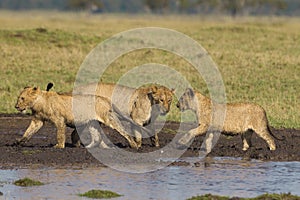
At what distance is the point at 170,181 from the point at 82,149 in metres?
2.49

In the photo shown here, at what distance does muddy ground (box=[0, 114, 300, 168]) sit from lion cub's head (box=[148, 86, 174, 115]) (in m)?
0.60

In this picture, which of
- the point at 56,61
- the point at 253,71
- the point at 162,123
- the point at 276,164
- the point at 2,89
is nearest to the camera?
the point at 276,164

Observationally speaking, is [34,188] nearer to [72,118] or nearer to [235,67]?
[72,118]

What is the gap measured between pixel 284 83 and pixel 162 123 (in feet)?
20.0

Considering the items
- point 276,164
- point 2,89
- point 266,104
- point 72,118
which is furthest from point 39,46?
point 276,164

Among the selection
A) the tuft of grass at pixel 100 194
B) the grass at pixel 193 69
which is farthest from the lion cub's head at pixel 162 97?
the tuft of grass at pixel 100 194

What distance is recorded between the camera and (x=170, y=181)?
383 inches

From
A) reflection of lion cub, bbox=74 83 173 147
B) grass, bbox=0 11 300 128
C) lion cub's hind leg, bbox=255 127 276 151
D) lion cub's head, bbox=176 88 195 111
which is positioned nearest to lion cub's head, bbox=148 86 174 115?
reflection of lion cub, bbox=74 83 173 147

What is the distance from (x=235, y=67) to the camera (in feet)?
75.8

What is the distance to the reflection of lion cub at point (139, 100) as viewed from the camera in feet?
39.7

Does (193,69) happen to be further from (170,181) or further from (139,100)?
(170,181)

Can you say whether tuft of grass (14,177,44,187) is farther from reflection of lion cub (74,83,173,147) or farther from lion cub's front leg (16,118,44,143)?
reflection of lion cub (74,83,173,147)

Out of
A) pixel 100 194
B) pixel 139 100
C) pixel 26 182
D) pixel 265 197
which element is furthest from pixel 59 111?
pixel 265 197

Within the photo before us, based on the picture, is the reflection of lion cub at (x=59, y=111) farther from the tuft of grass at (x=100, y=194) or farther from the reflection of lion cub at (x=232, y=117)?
the tuft of grass at (x=100, y=194)
